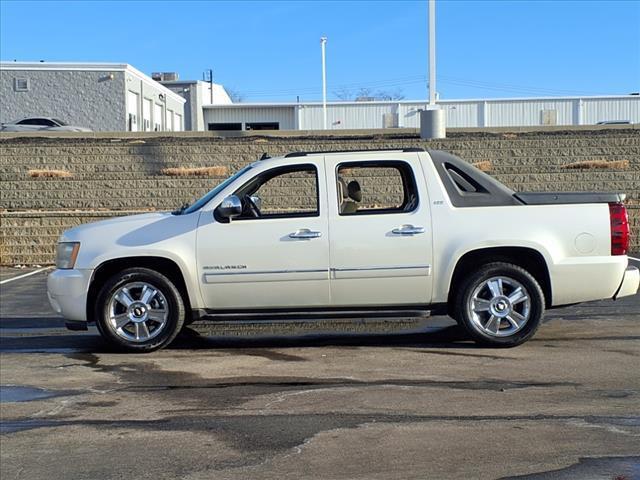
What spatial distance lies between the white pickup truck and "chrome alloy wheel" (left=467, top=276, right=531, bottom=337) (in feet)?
0.04

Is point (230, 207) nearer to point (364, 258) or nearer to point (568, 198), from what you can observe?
point (364, 258)

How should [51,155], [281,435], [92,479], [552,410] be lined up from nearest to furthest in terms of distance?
[92,479]
[281,435]
[552,410]
[51,155]

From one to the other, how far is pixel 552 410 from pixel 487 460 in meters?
1.25

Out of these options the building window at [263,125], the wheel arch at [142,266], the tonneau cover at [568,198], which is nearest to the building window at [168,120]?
the building window at [263,125]

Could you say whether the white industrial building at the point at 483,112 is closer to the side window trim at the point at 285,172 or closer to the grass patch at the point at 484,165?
the grass patch at the point at 484,165

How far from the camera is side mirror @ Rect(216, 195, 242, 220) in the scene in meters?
8.41

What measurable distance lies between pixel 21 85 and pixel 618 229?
117ft

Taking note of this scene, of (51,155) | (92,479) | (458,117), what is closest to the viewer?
(92,479)

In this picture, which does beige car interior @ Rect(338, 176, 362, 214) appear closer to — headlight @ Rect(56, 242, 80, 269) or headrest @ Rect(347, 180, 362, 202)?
headrest @ Rect(347, 180, 362, 202)

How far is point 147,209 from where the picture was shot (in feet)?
67.3

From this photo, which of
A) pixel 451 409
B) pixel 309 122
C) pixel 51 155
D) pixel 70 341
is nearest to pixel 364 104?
pixel 309 122

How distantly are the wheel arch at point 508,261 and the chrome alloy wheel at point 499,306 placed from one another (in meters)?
0.23

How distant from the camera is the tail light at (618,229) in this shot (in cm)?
845

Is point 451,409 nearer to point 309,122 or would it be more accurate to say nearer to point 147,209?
point 147,209
